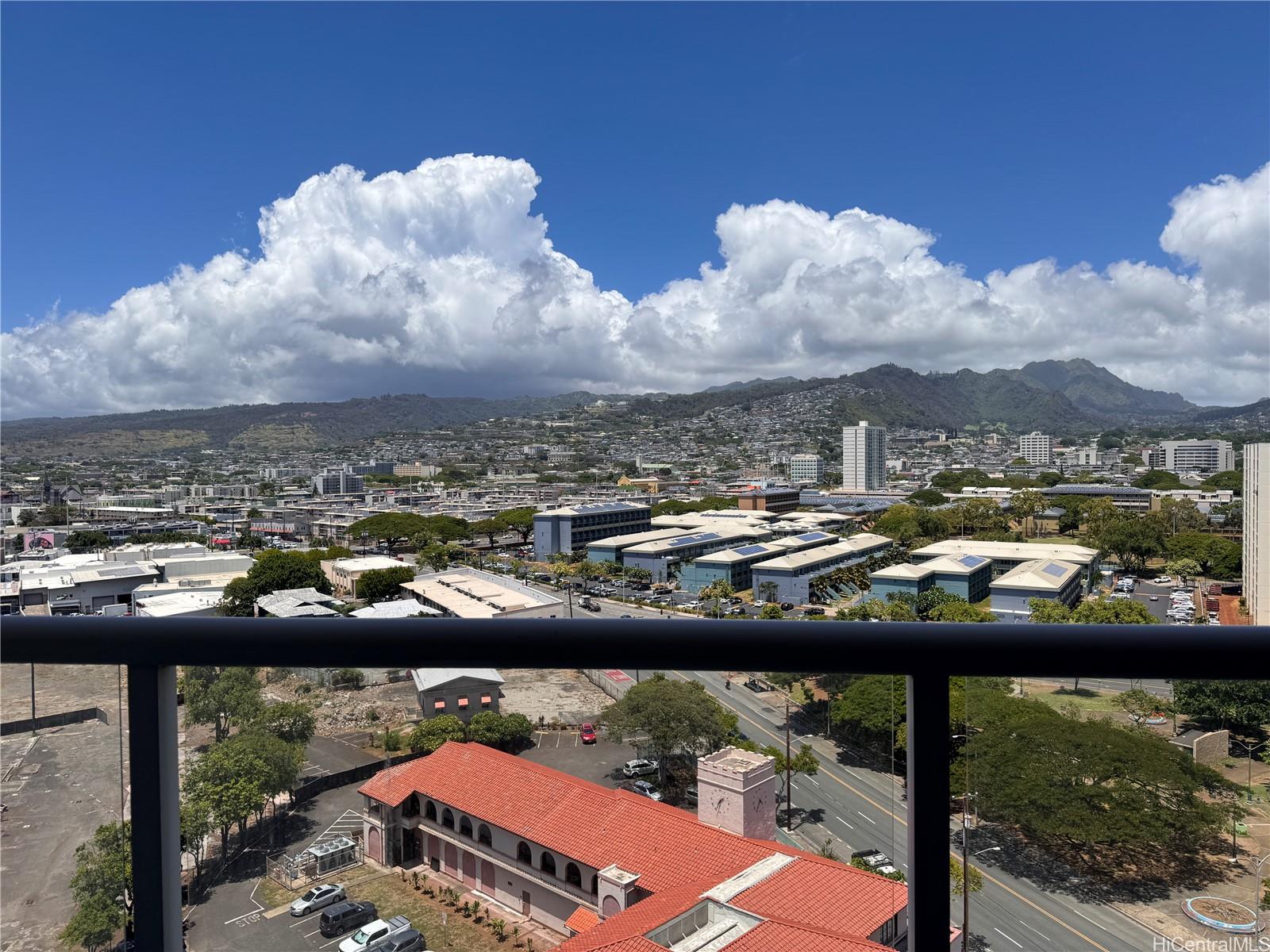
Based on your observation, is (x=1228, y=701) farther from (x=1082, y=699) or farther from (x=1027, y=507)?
(x=1027, y=507)

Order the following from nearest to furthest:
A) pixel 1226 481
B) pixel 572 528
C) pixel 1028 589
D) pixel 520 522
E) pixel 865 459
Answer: pixel 1028 589
pixel 572 528
pixel 520 522
pixel 1226 481
pixel 865 459

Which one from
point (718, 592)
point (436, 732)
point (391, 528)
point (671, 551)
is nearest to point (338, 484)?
point (391, 528)

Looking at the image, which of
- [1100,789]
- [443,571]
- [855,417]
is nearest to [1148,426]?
[855,417]

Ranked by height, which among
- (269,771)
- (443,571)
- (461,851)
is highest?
(269,771)

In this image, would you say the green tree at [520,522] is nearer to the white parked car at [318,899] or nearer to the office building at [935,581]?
the office building at [935,581]

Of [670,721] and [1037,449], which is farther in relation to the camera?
[1037,449]

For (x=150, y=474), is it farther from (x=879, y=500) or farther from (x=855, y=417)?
(x=855, y=417)
